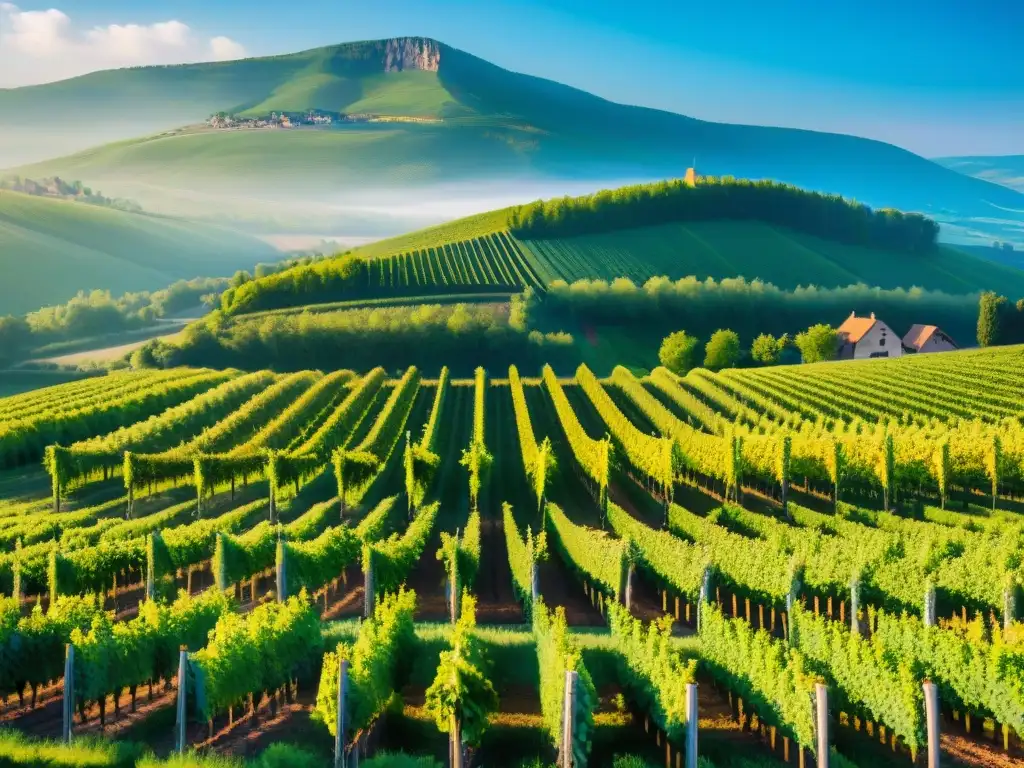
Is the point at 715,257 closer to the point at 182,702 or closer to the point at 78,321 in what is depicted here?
the point at 78,321

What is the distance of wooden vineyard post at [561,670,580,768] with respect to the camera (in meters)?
14.0

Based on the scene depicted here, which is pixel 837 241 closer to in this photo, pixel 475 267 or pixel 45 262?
pixel 475 267

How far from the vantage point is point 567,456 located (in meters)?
50.6

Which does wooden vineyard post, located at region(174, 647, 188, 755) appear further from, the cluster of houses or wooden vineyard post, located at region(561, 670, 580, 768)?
the cluster of houses

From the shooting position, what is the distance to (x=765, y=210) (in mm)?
145375

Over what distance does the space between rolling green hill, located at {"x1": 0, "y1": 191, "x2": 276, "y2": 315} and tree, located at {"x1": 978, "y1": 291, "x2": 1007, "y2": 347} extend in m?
137

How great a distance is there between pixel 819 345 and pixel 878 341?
8.53 m

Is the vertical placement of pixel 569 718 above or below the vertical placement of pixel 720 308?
above

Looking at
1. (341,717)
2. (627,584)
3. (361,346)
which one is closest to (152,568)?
(341,717)

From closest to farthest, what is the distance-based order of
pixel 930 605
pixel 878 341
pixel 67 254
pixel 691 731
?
pixel 691 731 → pixel 930 605 → pixel 878 341 → pixel 67 254

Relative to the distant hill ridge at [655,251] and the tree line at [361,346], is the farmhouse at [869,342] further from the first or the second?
the tree line at [361,346]

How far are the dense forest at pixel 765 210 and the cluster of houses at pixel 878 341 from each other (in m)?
48.1

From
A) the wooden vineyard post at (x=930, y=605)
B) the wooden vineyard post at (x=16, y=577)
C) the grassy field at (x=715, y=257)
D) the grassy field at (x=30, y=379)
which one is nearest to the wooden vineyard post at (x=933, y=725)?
the wooden vineyard post at (x=930, y=605)

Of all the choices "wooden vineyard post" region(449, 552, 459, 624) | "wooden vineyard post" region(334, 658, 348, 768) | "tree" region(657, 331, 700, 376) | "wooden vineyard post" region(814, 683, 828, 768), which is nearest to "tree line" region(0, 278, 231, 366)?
"tree" region(657, 331, 700, 376)
